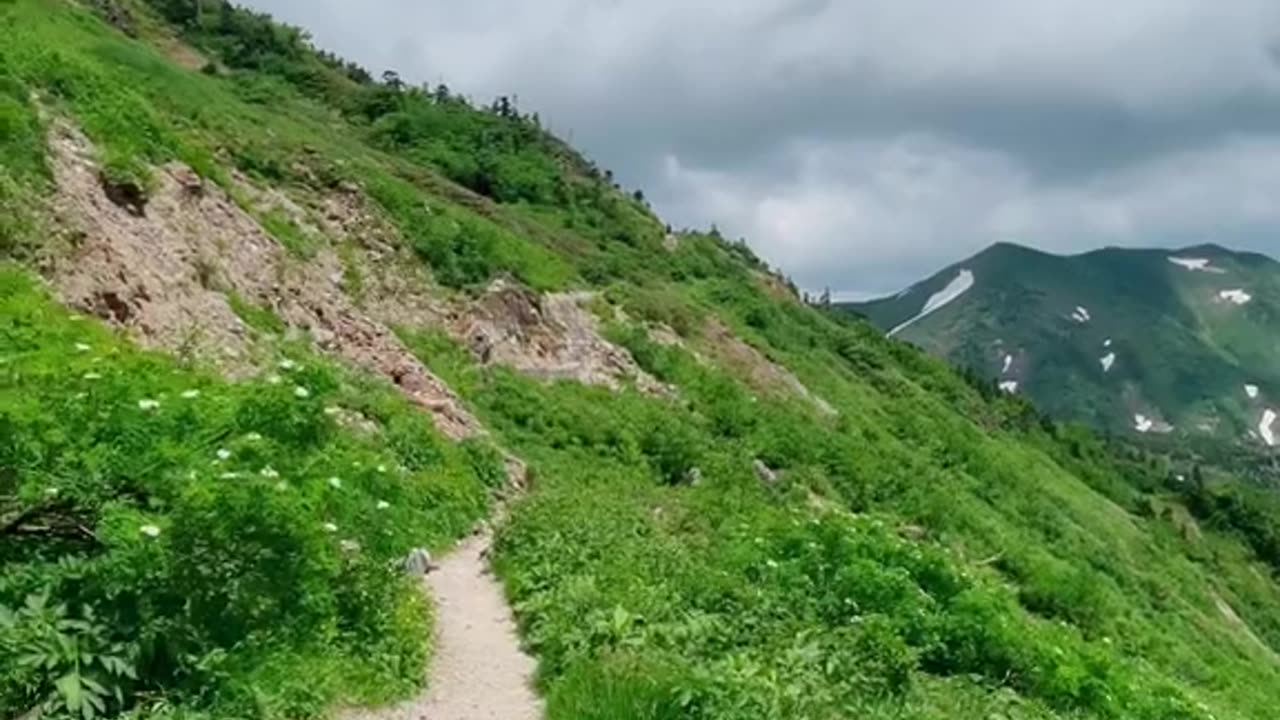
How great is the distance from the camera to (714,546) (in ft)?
63.3

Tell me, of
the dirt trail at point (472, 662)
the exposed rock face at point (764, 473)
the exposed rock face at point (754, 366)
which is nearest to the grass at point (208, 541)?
the dirt trail at point (472, 662)

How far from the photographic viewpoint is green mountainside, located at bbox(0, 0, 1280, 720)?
33.1 ft

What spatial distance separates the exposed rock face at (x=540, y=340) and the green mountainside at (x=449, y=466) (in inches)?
5.3

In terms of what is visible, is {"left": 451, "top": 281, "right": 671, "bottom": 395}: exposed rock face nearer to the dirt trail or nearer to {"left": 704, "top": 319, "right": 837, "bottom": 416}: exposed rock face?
{"left": 704, "top": 319, "right": 837, "bottom": 416}: exposed rock face

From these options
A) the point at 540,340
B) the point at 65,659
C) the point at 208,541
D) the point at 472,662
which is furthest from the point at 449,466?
the point at 540,340

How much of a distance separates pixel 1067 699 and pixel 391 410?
13.0 m

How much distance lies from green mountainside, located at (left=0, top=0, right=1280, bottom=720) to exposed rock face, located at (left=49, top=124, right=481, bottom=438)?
10cm

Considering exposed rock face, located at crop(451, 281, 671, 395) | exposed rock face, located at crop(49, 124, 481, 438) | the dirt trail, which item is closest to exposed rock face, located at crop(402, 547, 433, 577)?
the dirt trail

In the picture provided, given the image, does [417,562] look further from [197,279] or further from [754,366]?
[754,366]

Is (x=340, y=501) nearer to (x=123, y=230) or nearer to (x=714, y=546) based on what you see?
(x=714, y=546)

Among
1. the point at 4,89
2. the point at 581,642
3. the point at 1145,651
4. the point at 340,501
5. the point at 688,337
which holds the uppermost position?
the point at 4,89

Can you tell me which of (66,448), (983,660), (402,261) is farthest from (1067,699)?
(402,261)

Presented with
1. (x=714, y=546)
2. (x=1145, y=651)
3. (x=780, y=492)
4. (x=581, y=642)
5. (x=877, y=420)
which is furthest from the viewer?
(x=877, y=420)

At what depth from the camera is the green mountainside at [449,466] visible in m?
10.1
